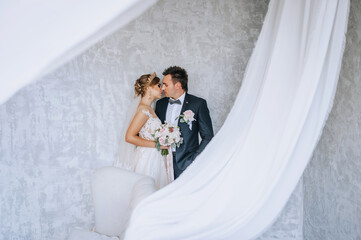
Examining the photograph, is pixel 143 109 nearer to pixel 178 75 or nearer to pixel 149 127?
pixel 149 127

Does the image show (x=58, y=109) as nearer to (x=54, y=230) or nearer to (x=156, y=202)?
(x=54, y=230)

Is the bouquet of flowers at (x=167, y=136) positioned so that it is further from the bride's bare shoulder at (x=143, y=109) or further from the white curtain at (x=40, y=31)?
the white curtain at (x=40, y=31)

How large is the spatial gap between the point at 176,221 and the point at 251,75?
2.63ft

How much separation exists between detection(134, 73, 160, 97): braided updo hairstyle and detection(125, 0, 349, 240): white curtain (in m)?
1.68

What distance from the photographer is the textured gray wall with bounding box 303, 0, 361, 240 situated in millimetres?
2625

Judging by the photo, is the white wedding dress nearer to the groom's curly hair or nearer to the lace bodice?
the lace bodice

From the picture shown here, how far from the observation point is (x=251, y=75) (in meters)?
1.83

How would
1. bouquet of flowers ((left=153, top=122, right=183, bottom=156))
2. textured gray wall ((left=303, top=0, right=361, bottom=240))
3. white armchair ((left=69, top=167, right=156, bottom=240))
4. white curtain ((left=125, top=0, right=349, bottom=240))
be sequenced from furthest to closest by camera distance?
bouquet of flowers ((left=153, top=122, right=183, bottom=156))
textured gray wall ((left=303, top=0, right=361, bottom=240))
white armchair ((left=69, top=167, right=156, bottom=240))
white curtain ((left=125, top=0, right=349, bottom=240))

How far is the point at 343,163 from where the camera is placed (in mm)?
2785

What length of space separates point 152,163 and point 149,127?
1.03ft

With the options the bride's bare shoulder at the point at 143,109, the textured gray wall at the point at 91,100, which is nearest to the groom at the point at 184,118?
the bride's bare shoulder at the point at 143,109

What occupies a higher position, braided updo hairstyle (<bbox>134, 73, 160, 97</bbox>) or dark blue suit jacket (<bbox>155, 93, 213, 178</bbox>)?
braided updo hairstyle (<bbox>134, 73, 160, 97</bbox>)

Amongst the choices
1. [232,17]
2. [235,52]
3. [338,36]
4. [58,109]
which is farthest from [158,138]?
[338,36]

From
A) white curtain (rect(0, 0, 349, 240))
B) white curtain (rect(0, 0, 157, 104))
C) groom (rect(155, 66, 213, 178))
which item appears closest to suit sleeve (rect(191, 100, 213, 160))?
groom (rect(155, 66, 213, 178))
